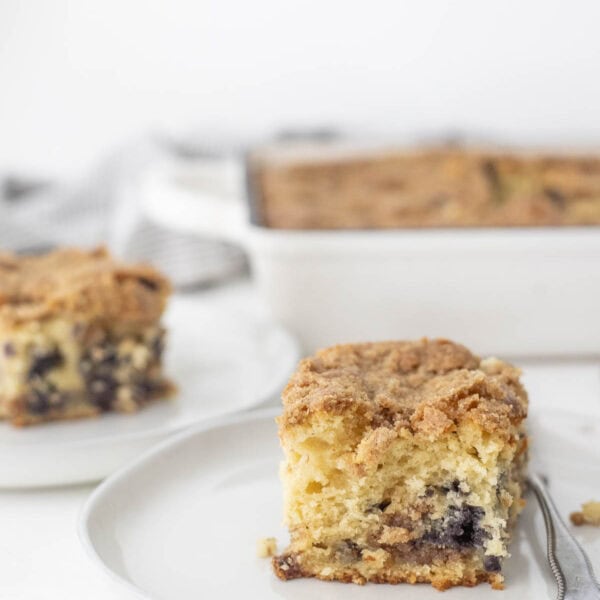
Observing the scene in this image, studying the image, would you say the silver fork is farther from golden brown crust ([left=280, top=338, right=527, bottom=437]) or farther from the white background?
the white background

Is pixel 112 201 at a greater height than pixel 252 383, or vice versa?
pixel 112 201

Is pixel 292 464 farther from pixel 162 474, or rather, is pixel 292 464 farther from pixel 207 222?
pixel 207 222

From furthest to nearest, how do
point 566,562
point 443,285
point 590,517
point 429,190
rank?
point 429,190
point 443,285
point 590,517
point 566,562

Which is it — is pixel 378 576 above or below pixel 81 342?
below

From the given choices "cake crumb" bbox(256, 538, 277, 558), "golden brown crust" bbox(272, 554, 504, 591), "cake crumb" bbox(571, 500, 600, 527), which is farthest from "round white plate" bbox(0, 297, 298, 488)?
"cake crumb" bbox(571, 500, 600, 527)

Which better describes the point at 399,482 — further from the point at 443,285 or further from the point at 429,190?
the point at 429,190

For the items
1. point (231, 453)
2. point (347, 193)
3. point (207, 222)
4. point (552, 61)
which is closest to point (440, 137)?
point (552, 61)

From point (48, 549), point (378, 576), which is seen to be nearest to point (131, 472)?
point (48, 549)

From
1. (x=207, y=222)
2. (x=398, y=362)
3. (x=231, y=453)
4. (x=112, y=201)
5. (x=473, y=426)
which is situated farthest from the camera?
(x=112, y=201)
